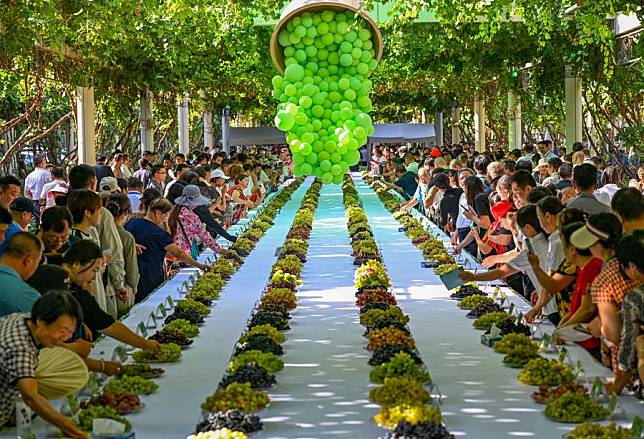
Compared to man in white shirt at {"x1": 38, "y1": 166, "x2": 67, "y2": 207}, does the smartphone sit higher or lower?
lower

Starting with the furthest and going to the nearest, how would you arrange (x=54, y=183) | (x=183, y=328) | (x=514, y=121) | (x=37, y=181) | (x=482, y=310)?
(x=514, y=121)
(x=37, y=181)
(x=54, y=183)
(x=482, y=310)
(x=183, y=328)

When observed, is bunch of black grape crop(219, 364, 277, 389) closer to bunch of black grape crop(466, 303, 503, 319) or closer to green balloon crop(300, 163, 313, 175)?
bunch of black grape crop(466, 303, 503, 319)

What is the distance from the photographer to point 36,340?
19.5 ft

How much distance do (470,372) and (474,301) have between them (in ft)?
8.50

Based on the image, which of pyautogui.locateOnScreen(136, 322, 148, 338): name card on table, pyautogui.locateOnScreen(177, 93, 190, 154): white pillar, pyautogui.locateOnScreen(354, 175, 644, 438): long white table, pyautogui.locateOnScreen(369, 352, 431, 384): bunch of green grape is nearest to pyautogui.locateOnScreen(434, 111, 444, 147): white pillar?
pyautogui.locateOnScreen(177, 93, 190, 154): white pillar

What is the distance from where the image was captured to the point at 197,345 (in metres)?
8.70

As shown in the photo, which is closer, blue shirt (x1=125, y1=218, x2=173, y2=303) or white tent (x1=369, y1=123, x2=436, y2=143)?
blue shirt (x1=125, y1=218, x2=173, y2=303)

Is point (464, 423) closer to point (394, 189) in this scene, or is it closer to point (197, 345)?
point (197, 345)

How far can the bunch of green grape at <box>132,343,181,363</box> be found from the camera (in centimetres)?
793

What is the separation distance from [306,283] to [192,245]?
7.87 feet

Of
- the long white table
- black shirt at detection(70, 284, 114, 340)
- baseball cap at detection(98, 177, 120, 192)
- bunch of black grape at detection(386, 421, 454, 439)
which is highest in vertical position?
baseball cap at detection(98, 177, 120, 192)

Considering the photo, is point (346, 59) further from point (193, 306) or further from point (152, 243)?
point (193, 306)

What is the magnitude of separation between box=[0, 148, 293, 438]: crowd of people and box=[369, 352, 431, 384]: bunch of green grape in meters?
1.65

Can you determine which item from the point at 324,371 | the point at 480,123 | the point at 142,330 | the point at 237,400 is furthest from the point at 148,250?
the point at 480,123
